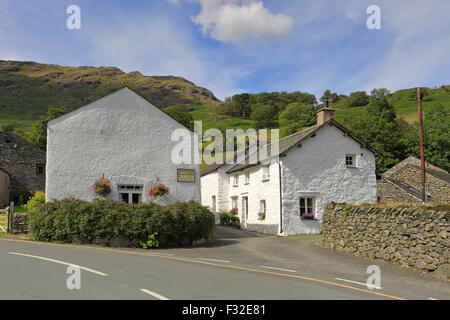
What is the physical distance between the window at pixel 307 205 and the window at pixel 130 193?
33.9 ft

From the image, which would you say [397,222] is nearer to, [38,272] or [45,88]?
[38,272]

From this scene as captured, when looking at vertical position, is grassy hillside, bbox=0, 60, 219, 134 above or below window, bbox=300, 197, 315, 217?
above

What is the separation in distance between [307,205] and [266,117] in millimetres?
82213

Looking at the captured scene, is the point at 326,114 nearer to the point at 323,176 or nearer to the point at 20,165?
the point at 323,176

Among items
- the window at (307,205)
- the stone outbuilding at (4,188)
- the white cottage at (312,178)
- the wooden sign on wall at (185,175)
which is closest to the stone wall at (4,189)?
the stone outbuilding at (4,188)

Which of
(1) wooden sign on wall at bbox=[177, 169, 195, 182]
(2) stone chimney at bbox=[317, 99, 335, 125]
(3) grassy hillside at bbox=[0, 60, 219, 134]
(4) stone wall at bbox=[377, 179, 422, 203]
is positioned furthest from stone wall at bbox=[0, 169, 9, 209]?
(3) grassy hillside at bbox=[0, 60, 219, 134]

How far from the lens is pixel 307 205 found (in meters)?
24.6

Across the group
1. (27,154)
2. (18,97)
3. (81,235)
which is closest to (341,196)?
(81,235)

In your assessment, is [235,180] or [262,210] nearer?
[262,210]

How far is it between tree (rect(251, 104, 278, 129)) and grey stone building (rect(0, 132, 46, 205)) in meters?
69.4

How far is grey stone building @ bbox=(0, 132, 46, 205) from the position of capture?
121 feet

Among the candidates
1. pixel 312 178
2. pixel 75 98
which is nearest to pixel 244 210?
pixel 312 178

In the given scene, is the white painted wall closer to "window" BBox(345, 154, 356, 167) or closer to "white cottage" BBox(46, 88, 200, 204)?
"window" BBox(345, 154, 356, 167)
